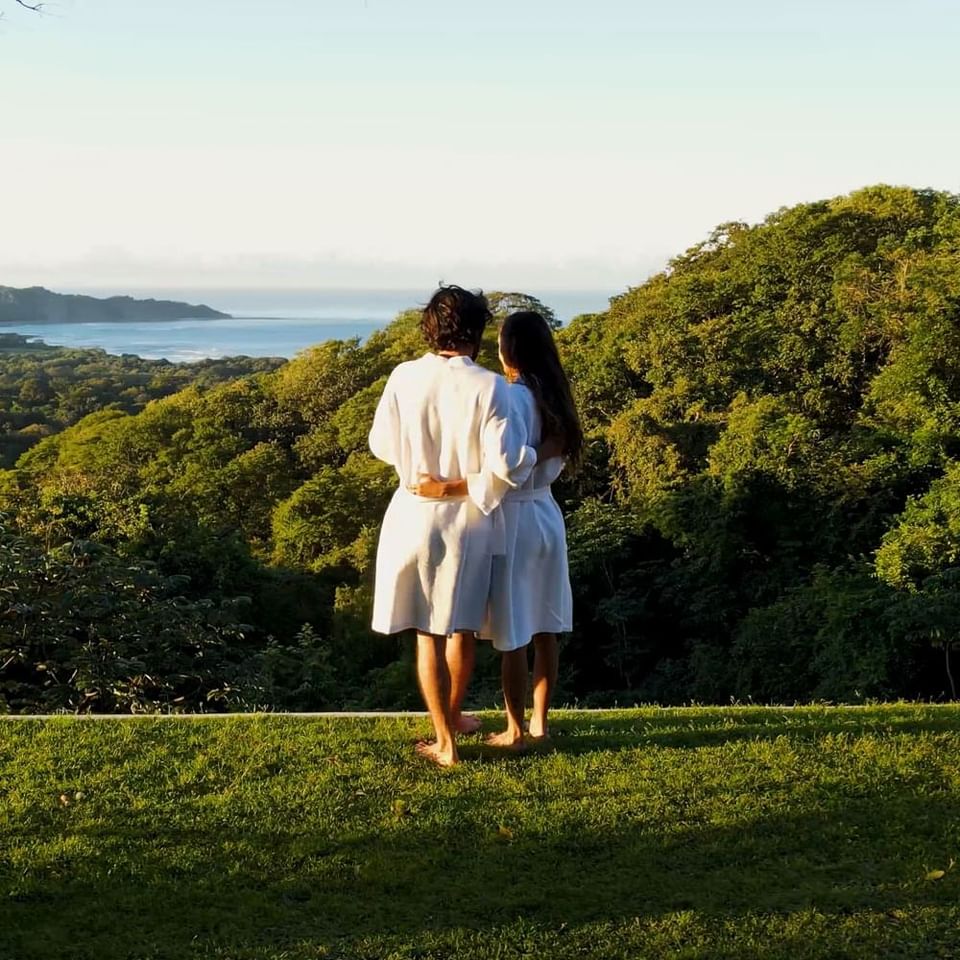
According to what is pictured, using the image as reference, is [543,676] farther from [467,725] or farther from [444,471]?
[444,471]

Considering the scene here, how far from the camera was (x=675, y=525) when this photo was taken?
64.4 feet

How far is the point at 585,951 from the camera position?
2.98 m

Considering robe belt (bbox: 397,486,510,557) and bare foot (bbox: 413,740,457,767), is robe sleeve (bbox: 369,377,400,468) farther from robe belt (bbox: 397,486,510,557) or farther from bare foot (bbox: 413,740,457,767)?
bare foot (bbox: 413,740,457,767)

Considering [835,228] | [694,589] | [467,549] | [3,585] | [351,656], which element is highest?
[835,228]

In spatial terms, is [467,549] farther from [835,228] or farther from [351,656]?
[835,228]

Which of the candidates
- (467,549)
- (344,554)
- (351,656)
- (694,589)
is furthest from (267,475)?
(467,549)

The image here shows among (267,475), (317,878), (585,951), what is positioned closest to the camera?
(585,951)

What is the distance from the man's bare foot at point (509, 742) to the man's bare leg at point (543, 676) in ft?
0.43

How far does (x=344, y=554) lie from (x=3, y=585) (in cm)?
1475

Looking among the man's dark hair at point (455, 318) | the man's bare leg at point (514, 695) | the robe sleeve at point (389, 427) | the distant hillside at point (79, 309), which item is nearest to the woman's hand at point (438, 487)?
the robe sleeve at point (389, 427)

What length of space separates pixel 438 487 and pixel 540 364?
59 centimetres

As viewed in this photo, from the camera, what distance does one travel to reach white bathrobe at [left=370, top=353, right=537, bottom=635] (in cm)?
398

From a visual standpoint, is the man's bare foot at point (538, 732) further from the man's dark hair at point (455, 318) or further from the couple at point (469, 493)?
the man's dark hair at point (455, 318)

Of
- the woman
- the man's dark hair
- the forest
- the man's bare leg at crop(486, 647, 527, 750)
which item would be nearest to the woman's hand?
the woman
